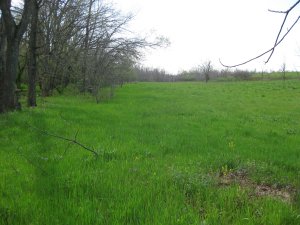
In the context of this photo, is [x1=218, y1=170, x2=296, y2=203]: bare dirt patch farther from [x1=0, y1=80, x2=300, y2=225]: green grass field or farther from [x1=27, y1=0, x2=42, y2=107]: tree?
[x1=27, y1=0, x2=42, y2=107]: tree

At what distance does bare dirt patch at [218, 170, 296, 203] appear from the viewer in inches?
196

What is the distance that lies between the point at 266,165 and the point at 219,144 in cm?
210

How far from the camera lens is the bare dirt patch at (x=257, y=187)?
4.98 meters

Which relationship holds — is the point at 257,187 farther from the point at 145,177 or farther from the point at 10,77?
the point at 10,77

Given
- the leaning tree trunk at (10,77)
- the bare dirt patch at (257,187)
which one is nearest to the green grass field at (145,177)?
the bare dirt patch at (257,187)

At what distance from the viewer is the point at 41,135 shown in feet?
27.2

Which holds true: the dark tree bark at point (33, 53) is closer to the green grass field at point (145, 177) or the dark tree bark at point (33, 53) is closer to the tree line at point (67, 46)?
the tree line at point (67, 46)

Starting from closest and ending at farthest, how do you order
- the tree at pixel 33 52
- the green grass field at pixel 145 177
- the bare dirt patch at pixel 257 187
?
the green grass field at pixel 145 177 < the bare dirt patch at pixel 257 187 < the tree at pixel 33 52

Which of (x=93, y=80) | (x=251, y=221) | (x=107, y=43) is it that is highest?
(x=107, y=43)

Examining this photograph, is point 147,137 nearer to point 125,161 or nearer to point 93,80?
point 125,161

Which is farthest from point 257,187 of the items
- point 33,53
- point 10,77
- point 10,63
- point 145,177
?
point 33,53

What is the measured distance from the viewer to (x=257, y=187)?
535 centimetres

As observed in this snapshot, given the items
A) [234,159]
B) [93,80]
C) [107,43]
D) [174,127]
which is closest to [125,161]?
[234,159]

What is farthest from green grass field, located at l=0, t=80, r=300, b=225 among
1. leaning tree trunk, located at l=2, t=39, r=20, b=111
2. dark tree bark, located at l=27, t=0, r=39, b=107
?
dark tree bark, located at l=27, t=0, r=39, b=107
